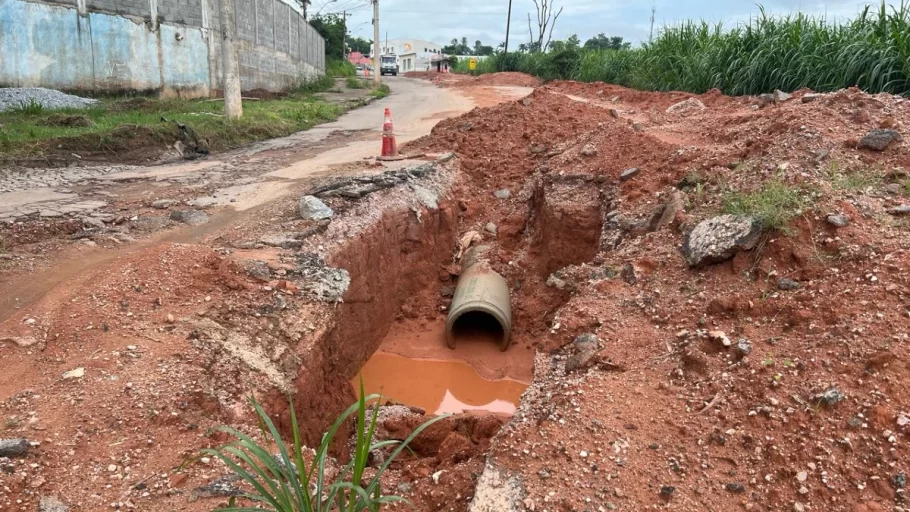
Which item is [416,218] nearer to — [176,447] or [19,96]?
[176,447]

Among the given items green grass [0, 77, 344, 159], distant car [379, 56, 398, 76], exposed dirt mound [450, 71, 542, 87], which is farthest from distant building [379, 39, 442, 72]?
green grass [0, 77, 344, 159]

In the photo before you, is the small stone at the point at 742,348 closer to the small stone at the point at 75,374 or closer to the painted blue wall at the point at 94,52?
the small stone at the point at 75,374

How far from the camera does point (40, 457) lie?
8.80 ft

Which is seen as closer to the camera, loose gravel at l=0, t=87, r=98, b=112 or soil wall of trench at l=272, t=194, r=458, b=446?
soil wall of trench at l=272, t=194, r=458, b=446

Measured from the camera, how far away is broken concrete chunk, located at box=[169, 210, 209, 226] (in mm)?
5674

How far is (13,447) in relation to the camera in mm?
2650

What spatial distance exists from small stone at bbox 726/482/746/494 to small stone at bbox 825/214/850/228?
2216mm

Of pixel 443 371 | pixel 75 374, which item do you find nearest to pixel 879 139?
pixel 443 371

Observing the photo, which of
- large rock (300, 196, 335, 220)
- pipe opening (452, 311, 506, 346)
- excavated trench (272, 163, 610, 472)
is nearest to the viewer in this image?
excavated trench (272, 163, 610, 472)

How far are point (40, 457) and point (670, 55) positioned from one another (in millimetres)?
14572

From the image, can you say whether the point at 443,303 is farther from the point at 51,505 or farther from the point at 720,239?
the point at 51,505

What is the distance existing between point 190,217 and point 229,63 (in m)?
6.37

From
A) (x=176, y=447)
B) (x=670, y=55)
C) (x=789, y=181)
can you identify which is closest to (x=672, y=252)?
(x=789, y=181)

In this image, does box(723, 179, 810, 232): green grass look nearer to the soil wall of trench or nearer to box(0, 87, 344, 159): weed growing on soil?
the soil wall of trench
